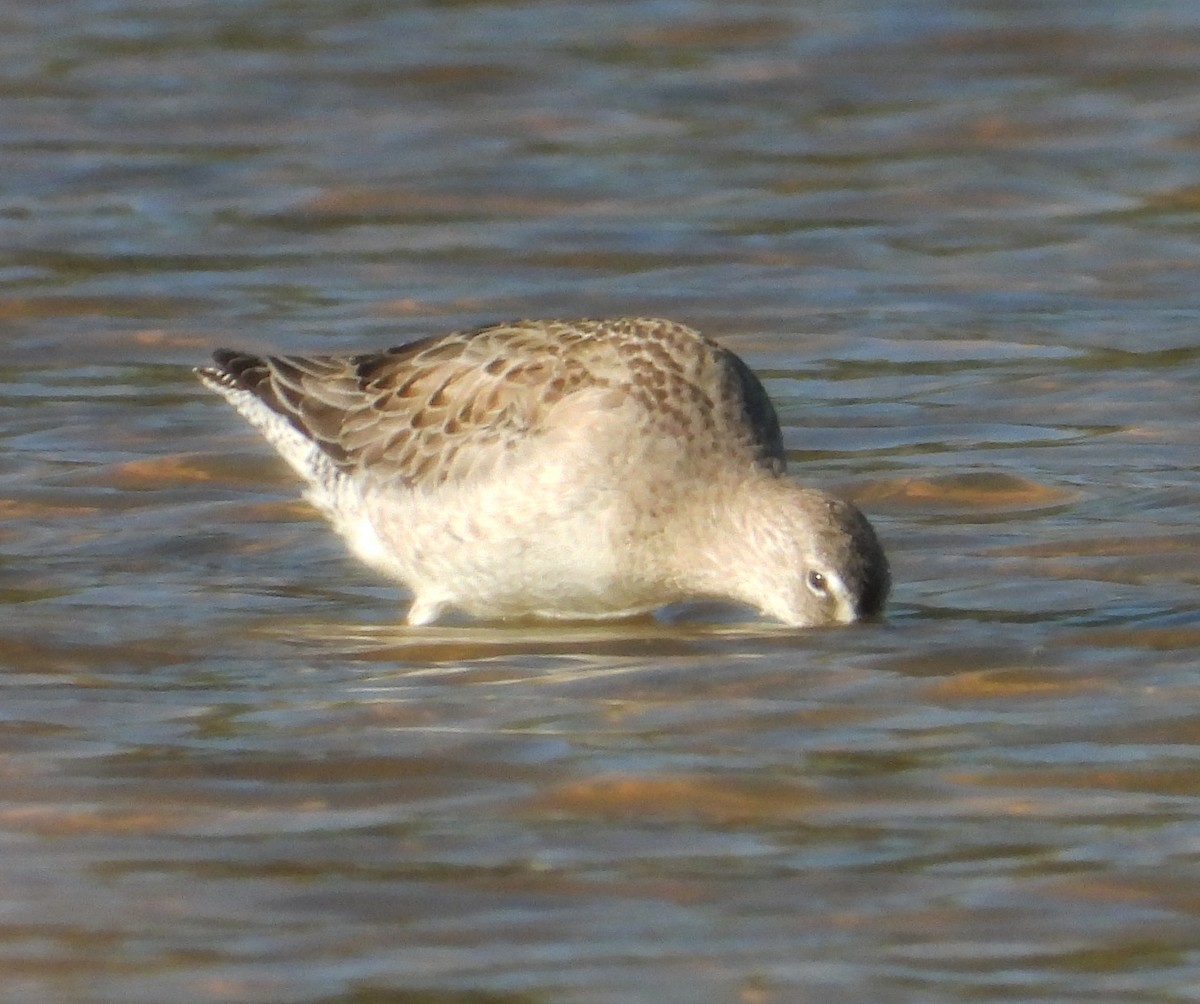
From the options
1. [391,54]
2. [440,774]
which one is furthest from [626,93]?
[440,774]

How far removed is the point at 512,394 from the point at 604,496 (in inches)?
23.4

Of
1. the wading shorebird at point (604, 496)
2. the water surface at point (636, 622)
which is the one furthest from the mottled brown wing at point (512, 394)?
the water surface at point (636, 622)

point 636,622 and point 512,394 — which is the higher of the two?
point 512,394

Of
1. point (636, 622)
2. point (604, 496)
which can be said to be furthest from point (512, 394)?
point (636, 622)

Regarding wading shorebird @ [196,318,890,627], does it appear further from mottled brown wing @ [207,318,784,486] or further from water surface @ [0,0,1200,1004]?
water surface @ [0,0,1200,1004]

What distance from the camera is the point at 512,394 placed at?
966 cm

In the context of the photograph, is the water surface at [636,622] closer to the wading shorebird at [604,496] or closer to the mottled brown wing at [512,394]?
the wading shorebird at [604,496]

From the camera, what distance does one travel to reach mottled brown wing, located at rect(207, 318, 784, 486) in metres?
9.45

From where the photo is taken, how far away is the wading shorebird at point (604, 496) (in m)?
9.06

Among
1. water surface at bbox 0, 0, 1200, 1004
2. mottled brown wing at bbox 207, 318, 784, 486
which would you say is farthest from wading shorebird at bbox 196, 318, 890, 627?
water surface at bbox 0, 0, 1200, 1004

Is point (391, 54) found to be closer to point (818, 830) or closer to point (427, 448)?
point (427, 448)

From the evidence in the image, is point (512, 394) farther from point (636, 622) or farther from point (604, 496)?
point (636, 622)

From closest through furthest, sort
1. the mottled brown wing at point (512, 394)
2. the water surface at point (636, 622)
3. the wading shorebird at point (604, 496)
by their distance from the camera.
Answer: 1. the water surface at point (636, 622)
2. the wading shorebird at point (604, 496)
3. the mottled brown wing at point (512, 394)

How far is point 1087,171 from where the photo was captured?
15.3 m
